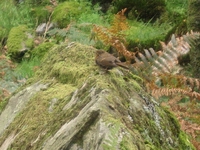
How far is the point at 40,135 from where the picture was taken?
9.50 feet

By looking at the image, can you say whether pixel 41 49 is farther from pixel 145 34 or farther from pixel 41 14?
pixel 41 14

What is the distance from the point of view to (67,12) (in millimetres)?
11680

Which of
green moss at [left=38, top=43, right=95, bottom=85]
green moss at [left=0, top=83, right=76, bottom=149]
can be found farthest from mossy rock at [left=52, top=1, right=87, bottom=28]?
green moss at [left=0, top=83, right=76, bottom=149]

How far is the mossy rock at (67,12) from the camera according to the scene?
37.6 feet

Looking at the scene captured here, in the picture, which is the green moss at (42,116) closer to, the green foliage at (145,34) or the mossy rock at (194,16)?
the mossy rock at (194,16)

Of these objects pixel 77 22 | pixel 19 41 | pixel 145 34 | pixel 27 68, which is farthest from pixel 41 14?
pixel 27 68

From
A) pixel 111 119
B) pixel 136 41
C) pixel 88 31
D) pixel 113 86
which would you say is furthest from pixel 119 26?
pixel 111 119

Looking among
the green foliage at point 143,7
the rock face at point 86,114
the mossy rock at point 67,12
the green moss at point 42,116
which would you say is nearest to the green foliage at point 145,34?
the green foliage at point 143,7

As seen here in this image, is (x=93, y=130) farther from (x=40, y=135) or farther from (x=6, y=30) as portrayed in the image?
(x=6, y=30)

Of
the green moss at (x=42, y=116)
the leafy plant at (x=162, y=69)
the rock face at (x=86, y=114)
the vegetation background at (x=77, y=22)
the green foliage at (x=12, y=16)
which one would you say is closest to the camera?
the rock face at (x=86, y=114)

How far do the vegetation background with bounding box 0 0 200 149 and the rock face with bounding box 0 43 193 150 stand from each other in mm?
4291

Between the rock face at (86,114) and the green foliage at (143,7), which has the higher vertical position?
the rock face at (86,114)

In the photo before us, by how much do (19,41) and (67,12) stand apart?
4.94 ft

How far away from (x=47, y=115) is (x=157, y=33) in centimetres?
719
